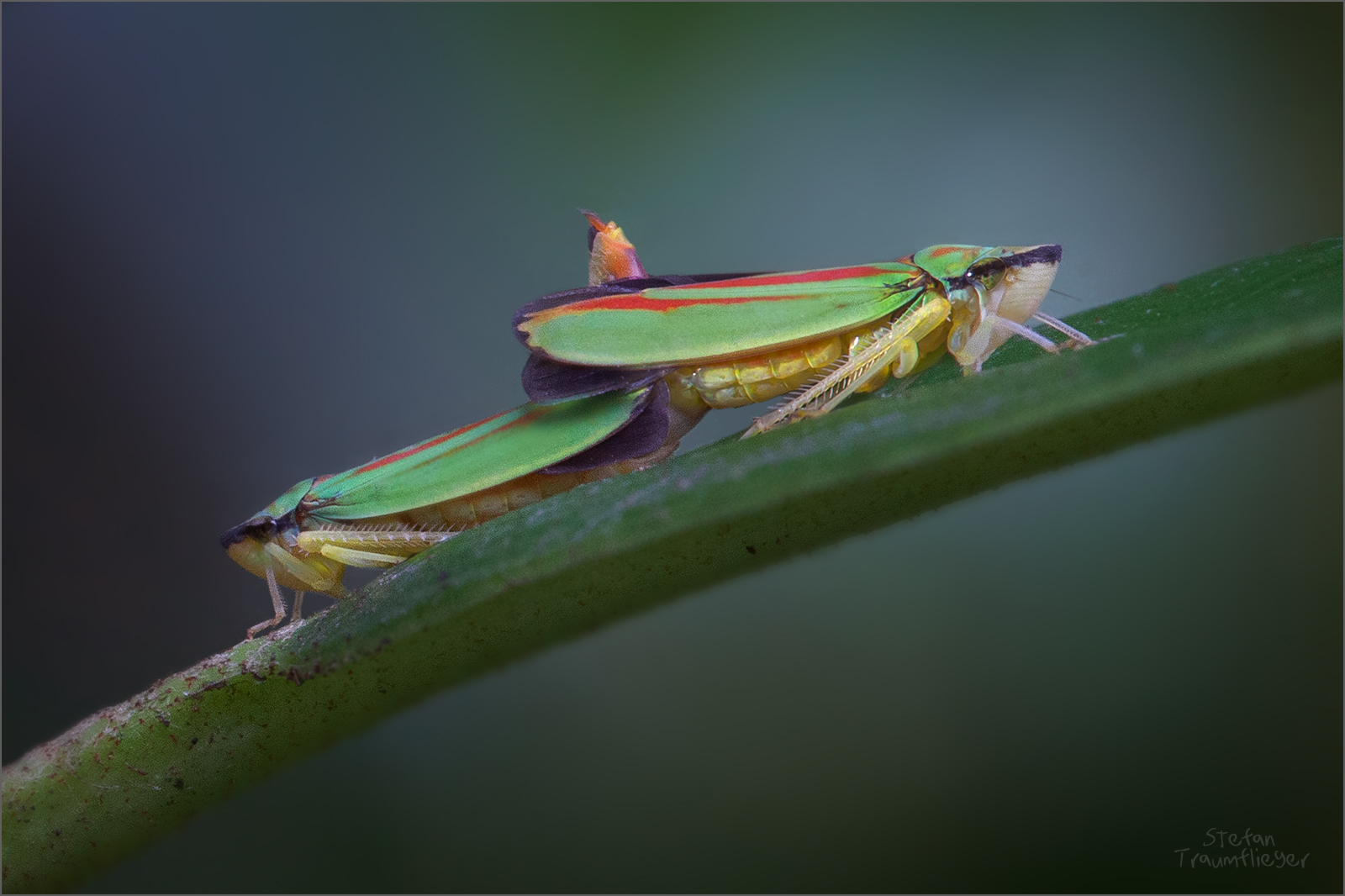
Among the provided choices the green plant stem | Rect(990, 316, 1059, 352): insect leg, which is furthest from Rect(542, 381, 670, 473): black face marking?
Rect(990, 316, 1059, 352): insect leg

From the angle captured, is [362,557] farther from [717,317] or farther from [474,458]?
[717,317]

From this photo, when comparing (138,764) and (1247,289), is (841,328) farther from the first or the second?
(138,764)

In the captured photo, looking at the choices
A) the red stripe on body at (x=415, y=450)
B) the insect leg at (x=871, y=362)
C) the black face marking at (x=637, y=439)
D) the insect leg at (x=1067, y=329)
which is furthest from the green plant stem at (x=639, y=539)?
the red stripe on body at (x=415, y=450)

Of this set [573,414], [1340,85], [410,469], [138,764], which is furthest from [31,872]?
[1340,85]

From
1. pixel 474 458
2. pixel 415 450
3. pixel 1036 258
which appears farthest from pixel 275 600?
pixel 1036 258

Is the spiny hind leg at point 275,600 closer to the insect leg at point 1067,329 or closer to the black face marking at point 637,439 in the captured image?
the black face marking at point 637,439
